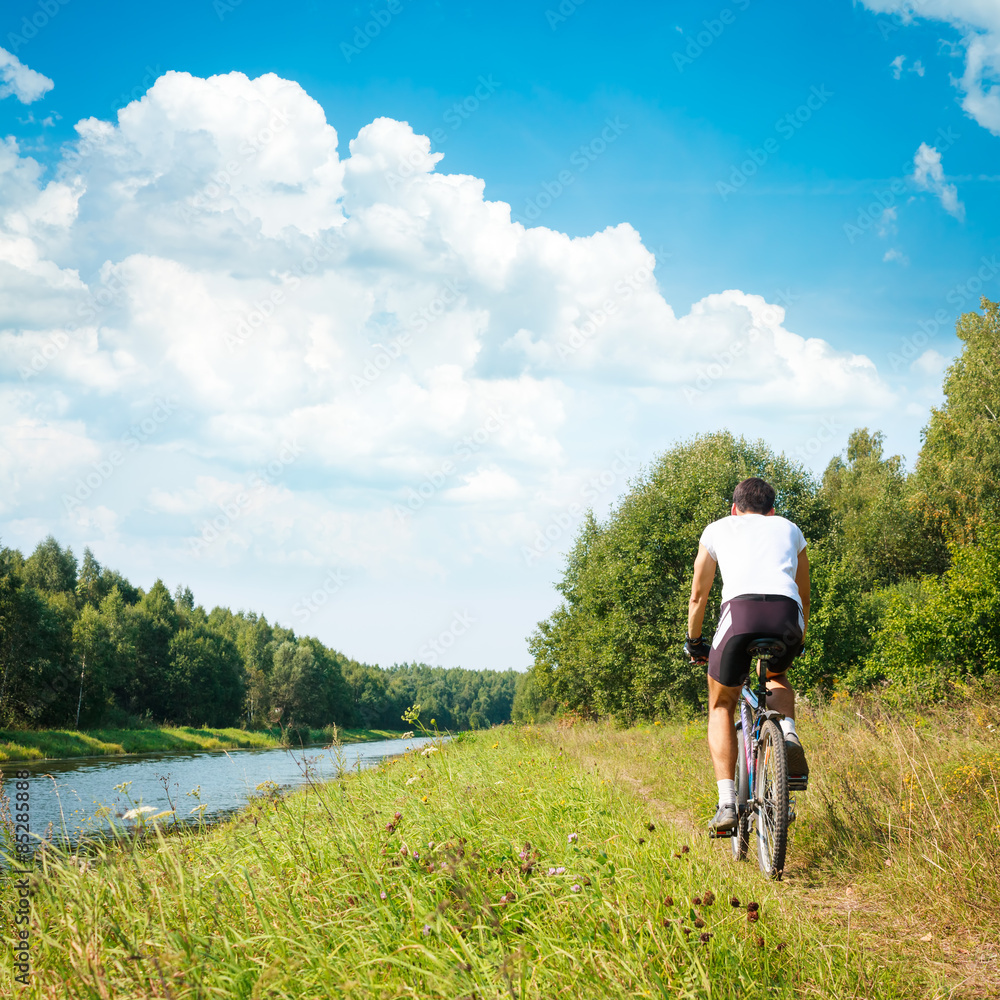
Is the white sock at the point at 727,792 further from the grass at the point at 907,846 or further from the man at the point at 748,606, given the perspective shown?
the grass at the point at 907,846

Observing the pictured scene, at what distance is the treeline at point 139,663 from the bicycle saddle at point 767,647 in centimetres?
614

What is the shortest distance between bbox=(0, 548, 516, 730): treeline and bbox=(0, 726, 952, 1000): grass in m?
5.98

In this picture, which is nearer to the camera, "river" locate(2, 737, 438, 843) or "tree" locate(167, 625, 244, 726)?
"river" locate(2, 737, 438, 843)

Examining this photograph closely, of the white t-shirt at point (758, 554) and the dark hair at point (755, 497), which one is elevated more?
the dark hair at point (755, 497)

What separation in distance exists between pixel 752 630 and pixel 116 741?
136 feet

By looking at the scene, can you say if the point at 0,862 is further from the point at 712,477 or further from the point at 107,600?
the point at 107,600

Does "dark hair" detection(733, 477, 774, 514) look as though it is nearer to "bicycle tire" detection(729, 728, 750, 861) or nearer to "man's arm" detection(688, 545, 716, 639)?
"man's arm" detection(688, 545, 716, 639)

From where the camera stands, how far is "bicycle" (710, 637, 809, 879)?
11.2 feet

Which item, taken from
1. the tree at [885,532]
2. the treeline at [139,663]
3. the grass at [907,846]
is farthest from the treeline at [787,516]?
the grass at [907,846]

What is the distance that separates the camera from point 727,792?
3.86m

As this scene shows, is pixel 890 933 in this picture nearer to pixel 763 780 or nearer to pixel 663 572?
pixel 763 780

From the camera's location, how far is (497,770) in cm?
722

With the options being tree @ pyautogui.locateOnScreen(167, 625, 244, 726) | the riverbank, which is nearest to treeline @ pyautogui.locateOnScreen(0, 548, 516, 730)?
tree @ pyautogui.locateOnScreen(167, 625, 244, 726)

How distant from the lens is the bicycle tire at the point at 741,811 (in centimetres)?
381
